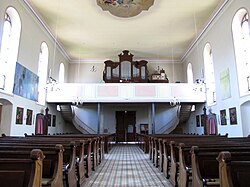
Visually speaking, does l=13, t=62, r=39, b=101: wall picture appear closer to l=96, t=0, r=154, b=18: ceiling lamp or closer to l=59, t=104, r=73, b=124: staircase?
l=59, t=104, r=73, b=124: staircase

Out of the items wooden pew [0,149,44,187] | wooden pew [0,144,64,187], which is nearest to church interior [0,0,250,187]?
wooden pew [0,144,64,187]

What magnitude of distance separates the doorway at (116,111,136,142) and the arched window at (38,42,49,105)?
7.47 m

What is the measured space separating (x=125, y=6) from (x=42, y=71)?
19.9 ft

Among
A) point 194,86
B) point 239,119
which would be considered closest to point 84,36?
point 194,86

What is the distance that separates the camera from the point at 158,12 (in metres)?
11.1

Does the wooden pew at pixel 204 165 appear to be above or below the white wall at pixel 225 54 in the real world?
below

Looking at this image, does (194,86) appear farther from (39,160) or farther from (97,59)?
(39,160)

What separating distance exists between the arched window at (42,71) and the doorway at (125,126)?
7475mm

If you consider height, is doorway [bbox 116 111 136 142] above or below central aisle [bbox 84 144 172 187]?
above

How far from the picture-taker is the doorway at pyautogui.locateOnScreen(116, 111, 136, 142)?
61.8 feet

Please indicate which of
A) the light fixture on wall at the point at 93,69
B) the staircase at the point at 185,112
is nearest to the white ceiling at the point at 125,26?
the light fixture on wall at the point at 93,69

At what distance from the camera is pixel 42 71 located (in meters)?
13.0

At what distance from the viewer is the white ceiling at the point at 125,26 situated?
419 inches

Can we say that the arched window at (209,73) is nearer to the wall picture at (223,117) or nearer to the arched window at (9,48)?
the wall picture at (223,117)
